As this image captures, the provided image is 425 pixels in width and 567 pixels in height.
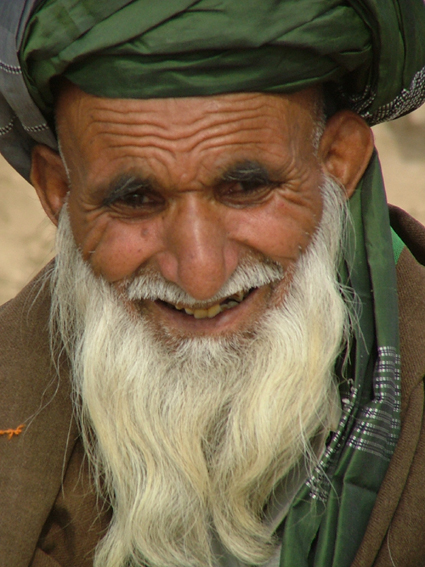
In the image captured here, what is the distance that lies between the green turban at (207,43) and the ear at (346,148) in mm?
192

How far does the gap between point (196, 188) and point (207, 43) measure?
0.39 m

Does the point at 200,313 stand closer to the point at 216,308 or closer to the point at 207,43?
the point at 216,308

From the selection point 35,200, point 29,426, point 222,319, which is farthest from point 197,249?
point 35,200

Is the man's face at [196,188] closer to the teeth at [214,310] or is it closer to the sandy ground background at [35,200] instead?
the teeth at [214,310]

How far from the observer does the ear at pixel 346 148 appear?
255 centimetres

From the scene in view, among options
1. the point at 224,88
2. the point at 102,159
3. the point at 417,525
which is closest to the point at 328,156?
the point at 224,88

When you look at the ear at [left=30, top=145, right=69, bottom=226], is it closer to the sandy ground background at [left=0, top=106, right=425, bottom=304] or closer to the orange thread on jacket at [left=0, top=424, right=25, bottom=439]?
the orange thread on jacket at [left=0, top=424, right=25, bottom=439]

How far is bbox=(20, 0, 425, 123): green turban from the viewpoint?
7.15 feet

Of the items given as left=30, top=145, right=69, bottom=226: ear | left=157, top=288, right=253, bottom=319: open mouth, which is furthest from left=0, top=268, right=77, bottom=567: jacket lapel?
left=157, top=288, right=253, bottom=319: open mouth

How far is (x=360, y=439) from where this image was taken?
2.29 meters

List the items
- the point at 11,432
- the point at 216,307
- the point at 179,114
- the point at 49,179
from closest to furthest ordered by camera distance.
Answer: the point at 179,114, the point at 216,307, the point at 11,432, the point at 49,179

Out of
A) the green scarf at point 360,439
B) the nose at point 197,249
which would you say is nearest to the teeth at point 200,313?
the nose at point 197,249

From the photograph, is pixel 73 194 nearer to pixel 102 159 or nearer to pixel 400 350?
pixel 102 159

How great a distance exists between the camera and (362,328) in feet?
7.97
